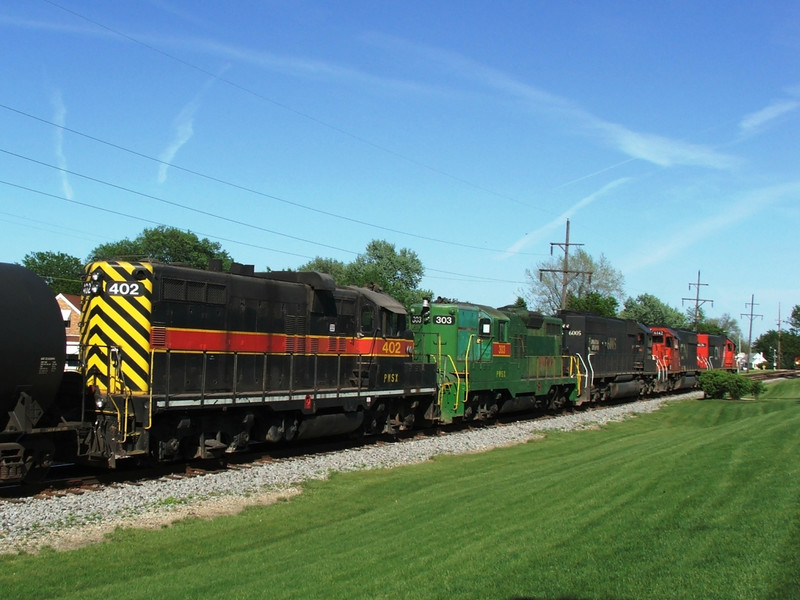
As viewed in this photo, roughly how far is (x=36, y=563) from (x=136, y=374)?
5.00 m

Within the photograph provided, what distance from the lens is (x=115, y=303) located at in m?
13.2

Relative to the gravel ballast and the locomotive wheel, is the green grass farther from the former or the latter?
the locomotive wheel

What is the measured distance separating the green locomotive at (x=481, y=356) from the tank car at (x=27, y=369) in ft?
37.3

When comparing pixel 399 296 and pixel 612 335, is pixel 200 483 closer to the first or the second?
pixel 612 335

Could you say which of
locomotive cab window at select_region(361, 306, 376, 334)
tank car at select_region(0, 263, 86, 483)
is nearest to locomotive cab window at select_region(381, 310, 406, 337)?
locomotive cab window at select_region(361, 306, 376, 334)

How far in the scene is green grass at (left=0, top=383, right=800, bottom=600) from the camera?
6336mm

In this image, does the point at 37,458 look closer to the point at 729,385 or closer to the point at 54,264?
the point at 729,385

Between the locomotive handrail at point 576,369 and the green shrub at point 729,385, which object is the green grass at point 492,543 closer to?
the locomotive handrail at point 576,369

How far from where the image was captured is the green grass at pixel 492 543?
634 centimetres

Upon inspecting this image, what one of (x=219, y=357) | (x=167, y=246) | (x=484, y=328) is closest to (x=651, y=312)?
(x=167, y=246)

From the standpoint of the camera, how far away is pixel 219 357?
14.1m

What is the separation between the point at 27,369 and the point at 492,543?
284 inches

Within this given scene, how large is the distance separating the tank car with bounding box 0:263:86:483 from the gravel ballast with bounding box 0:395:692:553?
745mm

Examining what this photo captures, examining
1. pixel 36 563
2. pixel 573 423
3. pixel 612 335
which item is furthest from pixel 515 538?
pixel 612 335
